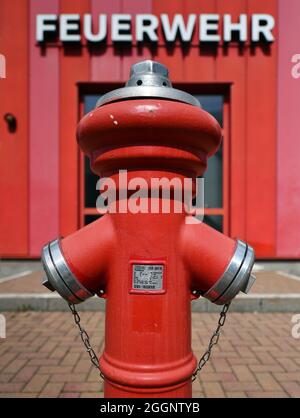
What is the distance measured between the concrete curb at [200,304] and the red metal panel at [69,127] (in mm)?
2180

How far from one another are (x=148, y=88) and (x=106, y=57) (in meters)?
6.17

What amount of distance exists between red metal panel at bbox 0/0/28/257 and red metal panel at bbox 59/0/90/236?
28.4 inches

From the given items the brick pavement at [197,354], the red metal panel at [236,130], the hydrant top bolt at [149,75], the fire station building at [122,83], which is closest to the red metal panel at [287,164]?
the fire station building at [122,83]

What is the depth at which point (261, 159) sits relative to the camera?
6.76 meters

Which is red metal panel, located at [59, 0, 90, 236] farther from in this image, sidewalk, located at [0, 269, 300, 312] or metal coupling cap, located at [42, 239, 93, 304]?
metal coupling cap, located at [42, 239, 93, 304]

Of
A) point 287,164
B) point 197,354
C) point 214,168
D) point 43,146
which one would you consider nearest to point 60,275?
point 197,354

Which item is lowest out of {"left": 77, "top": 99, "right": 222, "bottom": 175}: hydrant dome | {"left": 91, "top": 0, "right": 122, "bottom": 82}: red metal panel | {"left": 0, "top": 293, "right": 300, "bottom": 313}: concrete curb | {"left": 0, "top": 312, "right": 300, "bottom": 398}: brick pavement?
{"left": 0, "top": 312, "right": 300, "bottom": 398}: brick pavement

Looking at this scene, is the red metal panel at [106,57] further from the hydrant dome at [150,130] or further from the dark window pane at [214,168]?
the hydrant dome at [150,130]

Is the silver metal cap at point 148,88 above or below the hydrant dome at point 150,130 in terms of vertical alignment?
above

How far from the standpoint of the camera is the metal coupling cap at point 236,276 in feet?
4.12

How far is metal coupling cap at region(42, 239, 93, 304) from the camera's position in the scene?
1285mm

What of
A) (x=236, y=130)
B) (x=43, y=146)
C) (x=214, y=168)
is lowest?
(x=214, y=168)

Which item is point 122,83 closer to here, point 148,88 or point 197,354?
point 197,354

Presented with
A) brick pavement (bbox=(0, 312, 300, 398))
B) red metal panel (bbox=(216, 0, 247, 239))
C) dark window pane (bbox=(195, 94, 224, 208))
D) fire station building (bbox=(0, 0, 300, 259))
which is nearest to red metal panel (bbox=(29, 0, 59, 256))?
fire station building (bbox=(0, 0, 300, 259))
